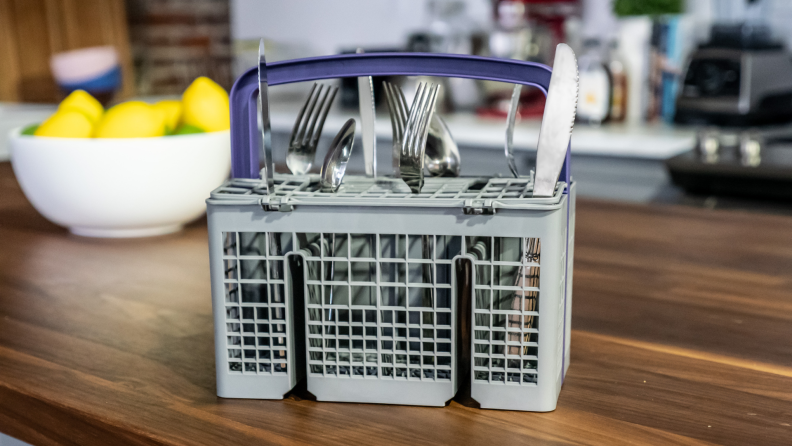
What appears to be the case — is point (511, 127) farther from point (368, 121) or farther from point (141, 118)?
point (141, 118)

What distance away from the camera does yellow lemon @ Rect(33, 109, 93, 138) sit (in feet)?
3.01

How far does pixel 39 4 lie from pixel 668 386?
12.6 ft

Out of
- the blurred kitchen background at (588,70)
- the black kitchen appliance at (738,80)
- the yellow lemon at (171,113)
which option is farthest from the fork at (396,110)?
the black kitchen appliance at (738,80)

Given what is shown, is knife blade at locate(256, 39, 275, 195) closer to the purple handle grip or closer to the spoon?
the purple handle grip

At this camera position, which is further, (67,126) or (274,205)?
(67,126)

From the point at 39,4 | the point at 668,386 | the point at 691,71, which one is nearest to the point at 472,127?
the point at 691,71

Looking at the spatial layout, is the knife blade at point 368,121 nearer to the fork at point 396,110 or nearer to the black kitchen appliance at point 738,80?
the fork at point 396,110

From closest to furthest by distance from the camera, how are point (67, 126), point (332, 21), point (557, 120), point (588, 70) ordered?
point (557, 120) < point (67, 126) < point (588, 70) < point (332, 21)

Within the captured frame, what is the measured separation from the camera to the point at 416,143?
47cm

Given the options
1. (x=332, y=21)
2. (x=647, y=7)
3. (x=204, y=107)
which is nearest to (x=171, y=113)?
(x=204, y=107)

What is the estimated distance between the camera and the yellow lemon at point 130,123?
36.3 inches

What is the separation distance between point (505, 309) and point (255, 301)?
16 cm

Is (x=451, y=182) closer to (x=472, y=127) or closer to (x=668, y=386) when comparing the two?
(x=668, y=386)

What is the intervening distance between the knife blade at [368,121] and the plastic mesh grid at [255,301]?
0.45ft
